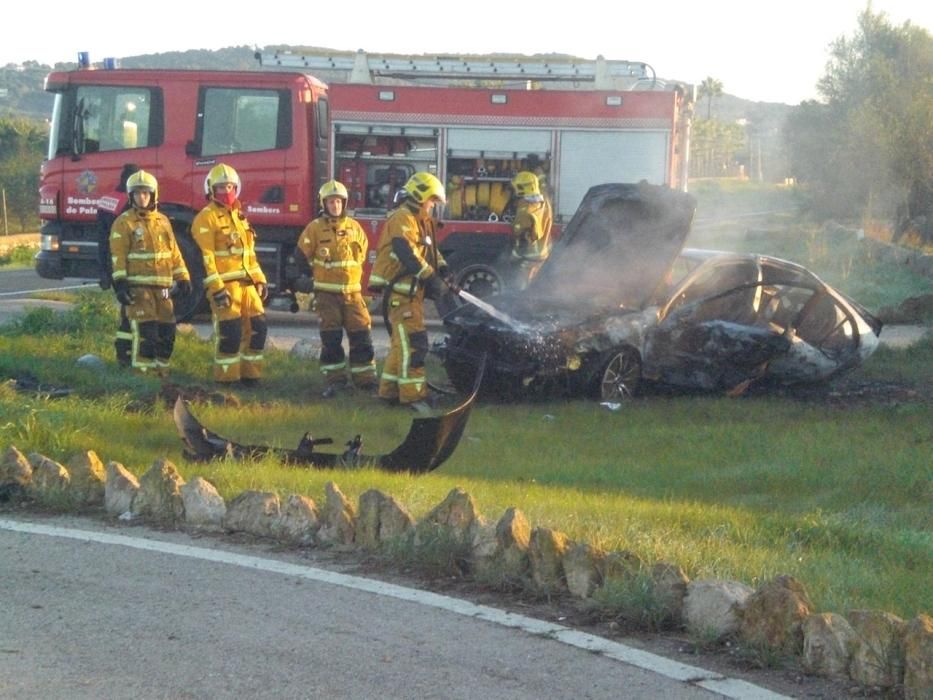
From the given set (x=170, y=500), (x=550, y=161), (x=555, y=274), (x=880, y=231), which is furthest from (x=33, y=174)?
(x=170, y=500)

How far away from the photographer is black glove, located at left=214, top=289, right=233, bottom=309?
38.5 feet

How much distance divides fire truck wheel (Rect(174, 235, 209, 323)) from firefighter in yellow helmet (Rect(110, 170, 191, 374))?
3856 mm

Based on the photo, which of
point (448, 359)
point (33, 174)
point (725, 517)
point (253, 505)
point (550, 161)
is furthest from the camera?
point (33, 174)

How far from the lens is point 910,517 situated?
7559 millimetres

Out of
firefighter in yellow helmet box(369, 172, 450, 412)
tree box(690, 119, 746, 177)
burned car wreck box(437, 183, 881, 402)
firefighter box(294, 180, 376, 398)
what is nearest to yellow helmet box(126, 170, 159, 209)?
firefighter box(294, 180, 376, 398)

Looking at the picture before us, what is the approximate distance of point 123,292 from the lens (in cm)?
1195

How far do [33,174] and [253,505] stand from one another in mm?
45009

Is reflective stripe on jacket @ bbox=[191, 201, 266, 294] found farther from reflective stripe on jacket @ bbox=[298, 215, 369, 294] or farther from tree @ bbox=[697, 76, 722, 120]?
tree @ bbox=[697, 76, 722, 120]

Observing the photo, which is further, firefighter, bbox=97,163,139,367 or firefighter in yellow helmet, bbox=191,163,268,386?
firefighter, bbox=97,163,139,367

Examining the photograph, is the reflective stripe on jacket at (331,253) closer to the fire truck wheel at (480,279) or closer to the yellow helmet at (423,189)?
the yellow helmet at (423,189)

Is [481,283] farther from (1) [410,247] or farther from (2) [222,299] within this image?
(1) [410,247]

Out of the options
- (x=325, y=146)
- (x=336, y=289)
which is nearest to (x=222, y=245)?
(x=336, y=289)

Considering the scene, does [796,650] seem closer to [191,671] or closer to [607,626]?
[607,626]

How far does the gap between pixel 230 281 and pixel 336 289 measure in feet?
3.03
